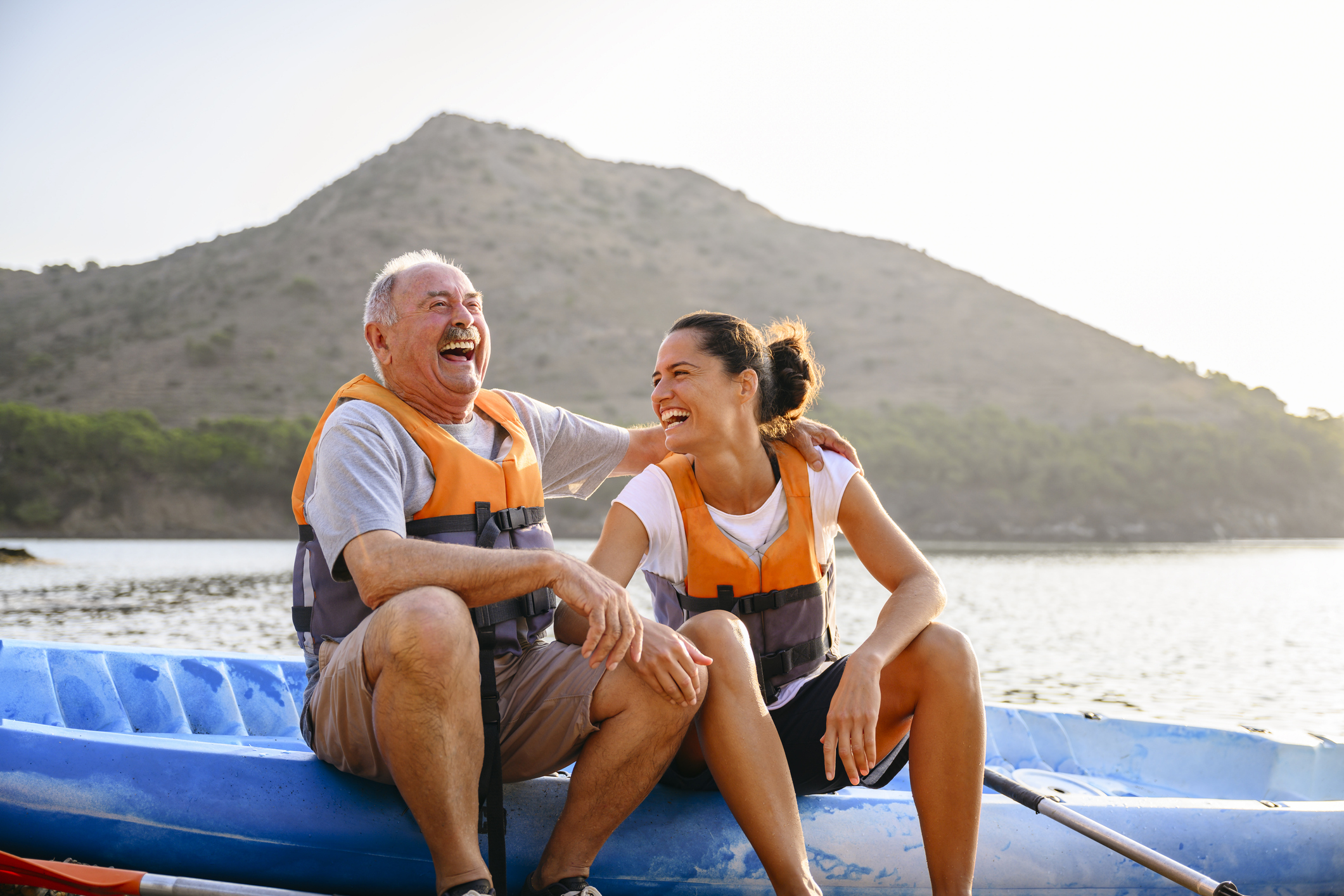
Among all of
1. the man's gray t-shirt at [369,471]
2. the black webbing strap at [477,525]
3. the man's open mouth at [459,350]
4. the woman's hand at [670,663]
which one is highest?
the man's open mouth at [459,350]

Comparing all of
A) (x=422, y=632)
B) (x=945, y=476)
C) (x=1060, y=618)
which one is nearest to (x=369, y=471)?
(x=422, y=632)

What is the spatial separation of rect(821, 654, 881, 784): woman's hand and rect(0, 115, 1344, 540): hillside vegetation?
34.4 metres

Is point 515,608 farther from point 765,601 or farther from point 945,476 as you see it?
point 945,476

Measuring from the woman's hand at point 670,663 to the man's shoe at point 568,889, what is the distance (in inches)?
18.2

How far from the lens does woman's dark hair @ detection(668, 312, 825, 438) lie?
9.45ft

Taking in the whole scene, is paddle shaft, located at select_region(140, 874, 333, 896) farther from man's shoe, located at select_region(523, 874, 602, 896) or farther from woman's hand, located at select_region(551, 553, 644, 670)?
woman's hand, located at select_region(551, 553, 644, 670)

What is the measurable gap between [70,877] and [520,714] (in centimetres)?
103

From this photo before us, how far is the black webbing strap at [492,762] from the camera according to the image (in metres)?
2.33

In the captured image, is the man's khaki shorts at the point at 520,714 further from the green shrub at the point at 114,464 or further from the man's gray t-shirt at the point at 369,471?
the green shrub at the point at 114,464

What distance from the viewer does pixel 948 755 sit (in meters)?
2.36

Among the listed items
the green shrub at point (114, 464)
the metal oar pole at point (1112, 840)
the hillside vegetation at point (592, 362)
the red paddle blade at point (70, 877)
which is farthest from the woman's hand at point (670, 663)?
the green shrub at point (114, 464)

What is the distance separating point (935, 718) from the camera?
7.82 ft

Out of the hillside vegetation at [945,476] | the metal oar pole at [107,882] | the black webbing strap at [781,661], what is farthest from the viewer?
the hillside vegetation at [945,476]

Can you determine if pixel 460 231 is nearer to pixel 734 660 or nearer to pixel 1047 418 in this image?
pixel 1047 418
